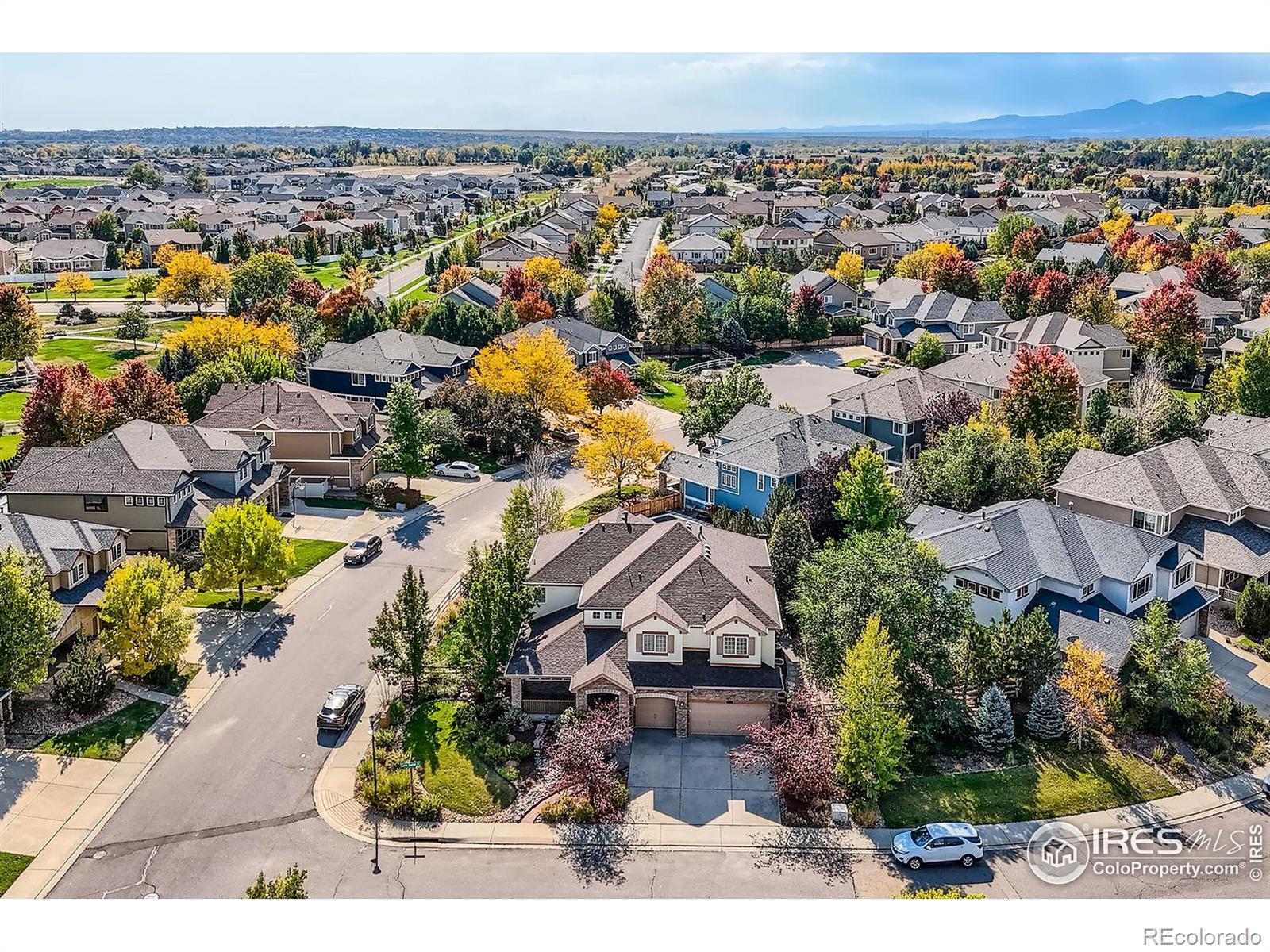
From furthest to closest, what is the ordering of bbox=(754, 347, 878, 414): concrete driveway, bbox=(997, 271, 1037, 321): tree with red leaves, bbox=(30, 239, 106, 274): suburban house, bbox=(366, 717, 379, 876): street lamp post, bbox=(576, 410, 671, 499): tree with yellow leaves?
bbox=(30, 239, 106, 274): suburban house → bbox=(997, 271, 1037, 321): tree with red leaves → bbox=(754, 347, 878, 414): concrete driveway → bbox=(576, 410, 671, 499): tree with yellow leaves → bbox=(366, 717, 379, 876): street lamp post

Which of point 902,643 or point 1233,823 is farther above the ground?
point 902,643

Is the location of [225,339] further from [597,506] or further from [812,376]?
[812,376]

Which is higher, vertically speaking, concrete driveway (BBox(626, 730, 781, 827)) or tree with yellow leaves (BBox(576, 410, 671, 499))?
tree with yellow leaves (BBox(576, 410, 671, 499))

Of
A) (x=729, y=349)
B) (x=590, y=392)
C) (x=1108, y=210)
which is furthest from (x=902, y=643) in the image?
(x=1108, y=210)

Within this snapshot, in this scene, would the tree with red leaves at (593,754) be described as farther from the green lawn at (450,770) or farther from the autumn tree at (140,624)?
the autumn tree at (140,624)

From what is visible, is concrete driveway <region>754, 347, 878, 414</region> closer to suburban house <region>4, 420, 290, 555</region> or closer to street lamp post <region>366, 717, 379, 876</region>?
suburban house <region>4, 420, 290, 555</region>

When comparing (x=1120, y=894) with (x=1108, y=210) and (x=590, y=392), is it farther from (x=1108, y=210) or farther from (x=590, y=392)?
(x=1108, y=210)

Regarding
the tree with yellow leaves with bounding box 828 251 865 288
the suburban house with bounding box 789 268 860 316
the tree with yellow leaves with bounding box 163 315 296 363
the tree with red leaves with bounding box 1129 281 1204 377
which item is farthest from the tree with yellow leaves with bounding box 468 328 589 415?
the tree with yellow leaves with bounding box 828 251 865 288
